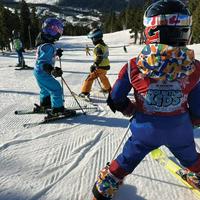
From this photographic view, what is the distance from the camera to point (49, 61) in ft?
20.8

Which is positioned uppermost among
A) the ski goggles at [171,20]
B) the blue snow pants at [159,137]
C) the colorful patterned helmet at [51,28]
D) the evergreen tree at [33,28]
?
the ski goggles at [171,20]

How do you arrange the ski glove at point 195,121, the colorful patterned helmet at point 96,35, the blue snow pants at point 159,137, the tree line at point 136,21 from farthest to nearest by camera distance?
the tree line at point 136,21, the colorful patterned helmet at point 96,35, the ski glove at point 195,121, the blue snow pants at point 159,137

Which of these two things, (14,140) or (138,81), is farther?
(14,140)

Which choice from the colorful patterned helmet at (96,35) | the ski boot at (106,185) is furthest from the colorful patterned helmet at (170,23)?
the colorful patterned helmet at (96,35)

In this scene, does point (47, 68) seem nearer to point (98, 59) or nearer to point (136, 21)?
point (98, 59)

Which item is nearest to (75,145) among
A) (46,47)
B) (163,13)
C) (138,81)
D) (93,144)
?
(93,144)

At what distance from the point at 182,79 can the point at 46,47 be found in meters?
3.93

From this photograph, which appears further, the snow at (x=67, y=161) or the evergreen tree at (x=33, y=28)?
the evergreen tree at (x=33, y=28)

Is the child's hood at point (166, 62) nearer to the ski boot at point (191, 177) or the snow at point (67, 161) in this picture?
the ski boot at point (191, 177)

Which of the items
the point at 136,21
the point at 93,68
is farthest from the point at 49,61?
the point at 136,21

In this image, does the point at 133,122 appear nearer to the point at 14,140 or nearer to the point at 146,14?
the point at 146,14

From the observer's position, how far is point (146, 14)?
9.46 feet

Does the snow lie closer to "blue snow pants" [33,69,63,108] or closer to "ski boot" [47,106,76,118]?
"ski boot" [47,106,76,118]

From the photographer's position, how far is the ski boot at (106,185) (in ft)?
10.6
